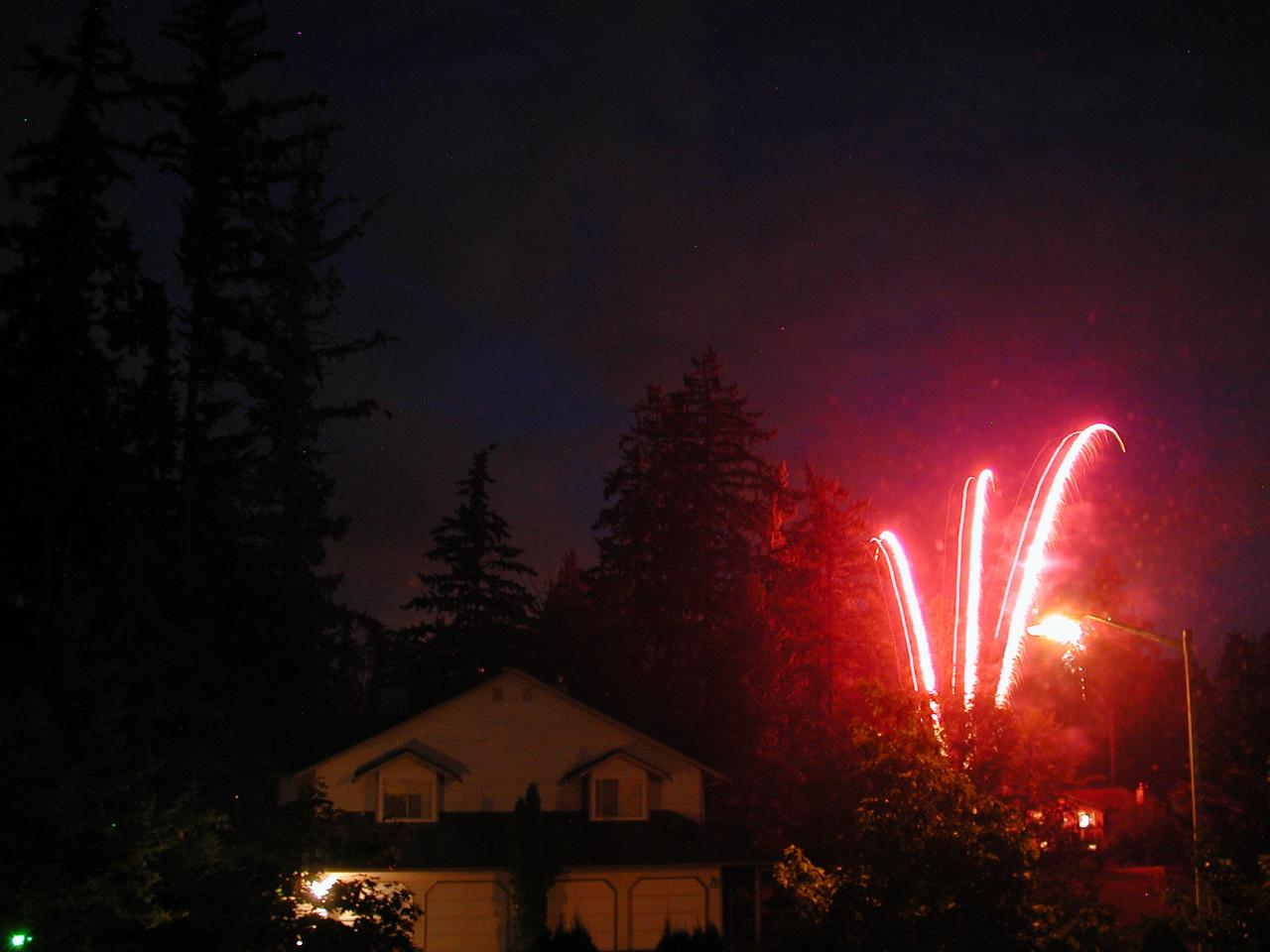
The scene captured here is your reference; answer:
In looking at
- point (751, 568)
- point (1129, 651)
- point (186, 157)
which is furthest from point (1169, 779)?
point (186, 157)

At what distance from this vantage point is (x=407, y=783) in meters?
34.5

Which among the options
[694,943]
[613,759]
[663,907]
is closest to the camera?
[694,943]

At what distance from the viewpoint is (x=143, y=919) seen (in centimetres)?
1463

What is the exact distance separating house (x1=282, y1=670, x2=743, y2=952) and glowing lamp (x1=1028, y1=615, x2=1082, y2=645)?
55.3 ft

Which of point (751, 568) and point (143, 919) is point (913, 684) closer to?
point (143, 919)

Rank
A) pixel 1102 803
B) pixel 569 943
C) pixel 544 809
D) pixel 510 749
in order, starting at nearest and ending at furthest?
pixel 569 943
pixel 544 809
pixel 510 749
pixel 1102 803

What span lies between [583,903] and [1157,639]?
20028 mm

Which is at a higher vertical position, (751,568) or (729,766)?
(751,568)

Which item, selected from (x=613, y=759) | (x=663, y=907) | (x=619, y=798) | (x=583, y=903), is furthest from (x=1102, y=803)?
(x=583, y=903)

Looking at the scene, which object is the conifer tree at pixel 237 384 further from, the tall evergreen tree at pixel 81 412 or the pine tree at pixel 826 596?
the pine tree at pixel 826 596

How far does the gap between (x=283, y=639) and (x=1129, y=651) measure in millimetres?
70692

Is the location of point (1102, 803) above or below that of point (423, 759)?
below

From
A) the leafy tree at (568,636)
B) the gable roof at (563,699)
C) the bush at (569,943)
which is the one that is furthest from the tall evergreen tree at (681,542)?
the bush at (569,943)

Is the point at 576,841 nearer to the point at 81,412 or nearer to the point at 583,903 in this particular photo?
the point at 583,903
